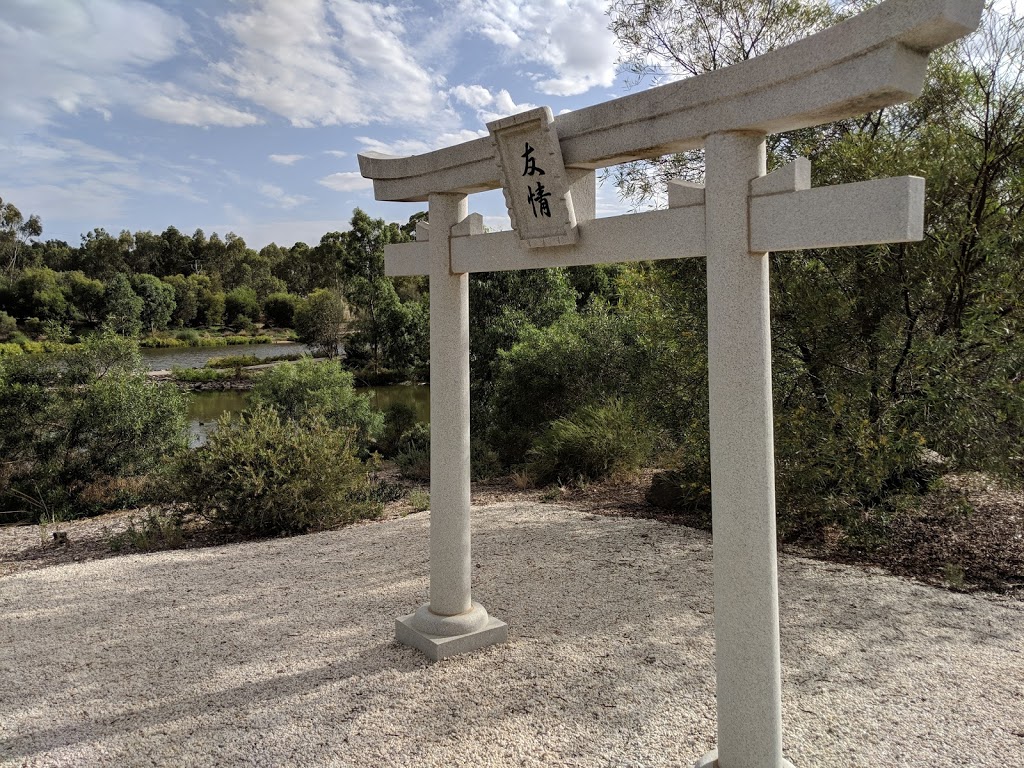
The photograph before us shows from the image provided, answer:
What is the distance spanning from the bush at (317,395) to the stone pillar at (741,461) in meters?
9.00

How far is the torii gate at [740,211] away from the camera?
2.09 m

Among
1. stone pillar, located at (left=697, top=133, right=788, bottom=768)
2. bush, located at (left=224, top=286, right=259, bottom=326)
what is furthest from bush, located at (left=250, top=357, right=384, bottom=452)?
bush, located at (left=224, top=286, right=259, bottom=326)

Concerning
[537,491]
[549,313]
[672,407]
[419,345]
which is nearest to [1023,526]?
[672,407]

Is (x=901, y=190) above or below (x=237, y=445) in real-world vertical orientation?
above

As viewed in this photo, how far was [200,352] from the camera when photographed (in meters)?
30.4

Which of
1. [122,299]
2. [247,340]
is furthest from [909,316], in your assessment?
[247,340]

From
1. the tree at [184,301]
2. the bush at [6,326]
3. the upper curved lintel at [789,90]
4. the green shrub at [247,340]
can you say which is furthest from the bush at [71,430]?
the tree at [184,301]

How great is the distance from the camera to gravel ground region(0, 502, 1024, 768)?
2936mm

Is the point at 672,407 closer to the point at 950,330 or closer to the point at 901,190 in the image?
the point at 950,330

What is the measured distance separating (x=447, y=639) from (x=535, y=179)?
2.24 meters

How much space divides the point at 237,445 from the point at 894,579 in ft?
16.6

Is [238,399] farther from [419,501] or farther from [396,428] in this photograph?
[419,501]

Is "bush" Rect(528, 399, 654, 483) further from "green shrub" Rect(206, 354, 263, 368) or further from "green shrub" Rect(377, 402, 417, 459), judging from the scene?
"green shrub" Rect(206, 354, 263, 368)

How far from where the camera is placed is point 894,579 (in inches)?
185
